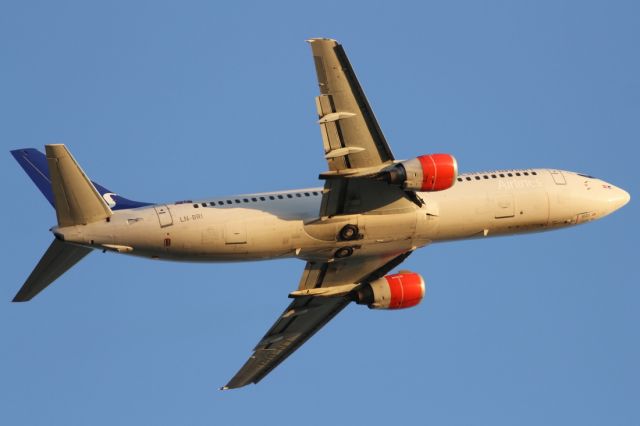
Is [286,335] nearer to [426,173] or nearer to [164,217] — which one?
[164,217]

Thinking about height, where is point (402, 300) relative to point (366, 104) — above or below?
below

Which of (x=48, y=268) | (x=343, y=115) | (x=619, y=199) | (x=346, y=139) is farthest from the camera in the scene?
(x=619, y=199)

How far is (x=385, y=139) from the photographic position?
5697 cm

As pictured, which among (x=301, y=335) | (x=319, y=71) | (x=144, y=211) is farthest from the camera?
(x=301, y=335)

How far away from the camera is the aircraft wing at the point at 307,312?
65.6m

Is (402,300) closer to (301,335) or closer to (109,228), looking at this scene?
(301,335)

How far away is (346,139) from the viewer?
184ft

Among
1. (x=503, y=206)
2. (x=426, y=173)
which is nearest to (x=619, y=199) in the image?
(x=503, y=206)

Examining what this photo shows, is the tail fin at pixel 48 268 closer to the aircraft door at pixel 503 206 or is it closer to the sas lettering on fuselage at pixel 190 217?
the sas lettering on fuselage at pixel 190 217

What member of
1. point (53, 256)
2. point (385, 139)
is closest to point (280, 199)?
point (385, 139)

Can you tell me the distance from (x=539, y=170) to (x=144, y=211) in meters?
22.1

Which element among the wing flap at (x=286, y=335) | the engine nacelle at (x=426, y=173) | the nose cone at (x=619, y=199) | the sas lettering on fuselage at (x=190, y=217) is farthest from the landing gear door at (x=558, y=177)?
the sas lettering on fuselage at (x=190, y=217)

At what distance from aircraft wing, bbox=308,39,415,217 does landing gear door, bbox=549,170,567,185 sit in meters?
10.7

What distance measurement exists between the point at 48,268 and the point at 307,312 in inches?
643
